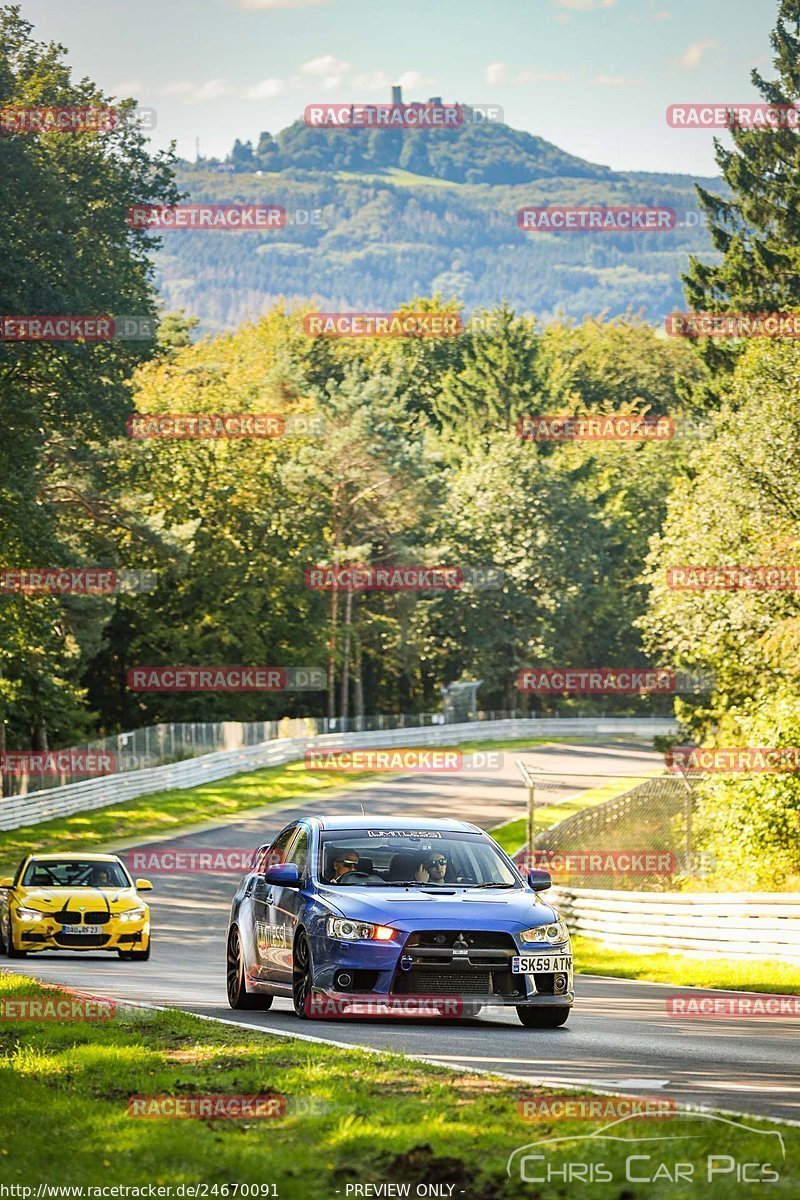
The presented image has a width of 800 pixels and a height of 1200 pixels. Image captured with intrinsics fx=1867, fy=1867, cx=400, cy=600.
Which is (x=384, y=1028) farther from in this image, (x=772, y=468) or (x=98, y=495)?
(x=98, y=495)

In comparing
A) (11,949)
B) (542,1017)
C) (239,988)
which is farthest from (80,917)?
(542,1017)

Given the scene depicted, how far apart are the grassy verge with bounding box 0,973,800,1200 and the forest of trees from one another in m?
19.8

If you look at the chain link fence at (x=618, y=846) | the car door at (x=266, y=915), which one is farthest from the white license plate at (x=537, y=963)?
the chain link fence at (x=618, y=846)

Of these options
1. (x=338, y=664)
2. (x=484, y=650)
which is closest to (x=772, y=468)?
(x=338, y=664)

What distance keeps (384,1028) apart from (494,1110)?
460cm

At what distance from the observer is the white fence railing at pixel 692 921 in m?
21.9

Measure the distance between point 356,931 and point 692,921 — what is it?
1230cm

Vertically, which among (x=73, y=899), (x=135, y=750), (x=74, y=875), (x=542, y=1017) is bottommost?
(x=135, y=750)

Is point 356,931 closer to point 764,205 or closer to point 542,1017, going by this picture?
point 542,1017

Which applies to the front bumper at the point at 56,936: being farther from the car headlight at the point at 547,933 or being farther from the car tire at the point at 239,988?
the car headlight at the point at 547,933

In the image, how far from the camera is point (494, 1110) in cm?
832

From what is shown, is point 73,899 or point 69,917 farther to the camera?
point 73,899

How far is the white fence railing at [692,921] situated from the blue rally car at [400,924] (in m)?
8.54

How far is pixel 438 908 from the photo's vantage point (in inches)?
504
